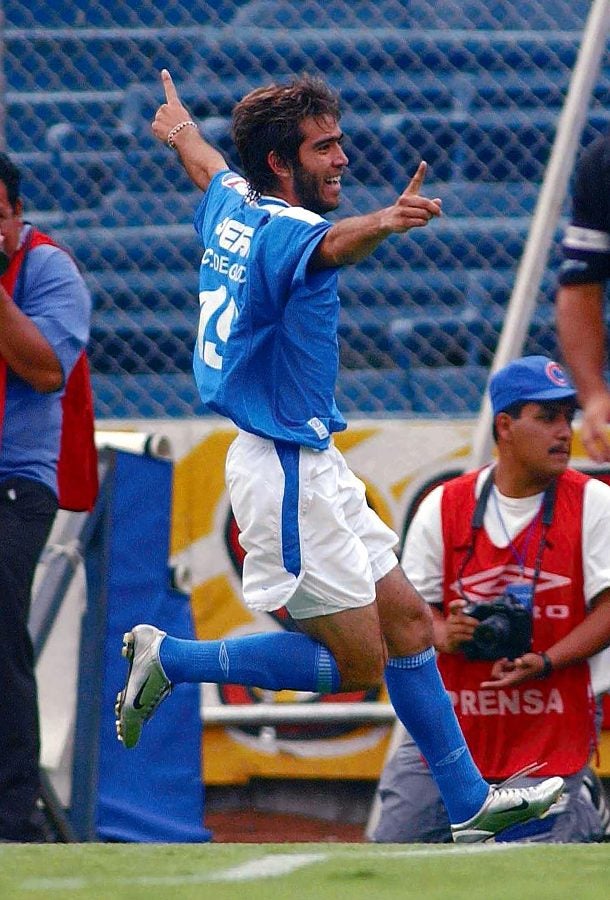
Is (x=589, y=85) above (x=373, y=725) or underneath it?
above

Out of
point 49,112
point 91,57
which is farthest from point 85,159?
point 91,57

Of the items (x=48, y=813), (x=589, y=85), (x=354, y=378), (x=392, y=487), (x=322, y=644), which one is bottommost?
(x=48, y=813)

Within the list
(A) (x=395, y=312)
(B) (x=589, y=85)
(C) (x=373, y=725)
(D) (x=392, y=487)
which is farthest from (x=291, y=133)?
(A) (x=395, y=312)

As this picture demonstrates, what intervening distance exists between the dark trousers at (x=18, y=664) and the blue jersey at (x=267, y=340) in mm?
688

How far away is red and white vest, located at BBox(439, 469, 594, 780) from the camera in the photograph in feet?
13.5

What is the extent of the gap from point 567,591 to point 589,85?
5.61 feet

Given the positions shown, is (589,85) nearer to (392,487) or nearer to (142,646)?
(392,487)

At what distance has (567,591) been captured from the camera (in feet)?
13.7

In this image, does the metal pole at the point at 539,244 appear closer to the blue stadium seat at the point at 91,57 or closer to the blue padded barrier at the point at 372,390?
the blue padded barrier at the point at 372,390

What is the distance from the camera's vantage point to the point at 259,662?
3.76 meters

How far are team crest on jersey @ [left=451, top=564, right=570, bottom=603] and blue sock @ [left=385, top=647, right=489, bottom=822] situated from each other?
1.36 feet

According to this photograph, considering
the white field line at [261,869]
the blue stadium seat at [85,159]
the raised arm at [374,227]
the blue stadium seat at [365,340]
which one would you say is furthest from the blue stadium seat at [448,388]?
the white field line at [261,869]

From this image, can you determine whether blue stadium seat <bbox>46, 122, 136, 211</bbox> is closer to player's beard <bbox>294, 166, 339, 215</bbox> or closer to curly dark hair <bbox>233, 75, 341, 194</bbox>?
curly dark hair <bbox>233, 75, 341, 194</bbox>

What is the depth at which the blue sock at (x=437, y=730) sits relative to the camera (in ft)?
12.1
